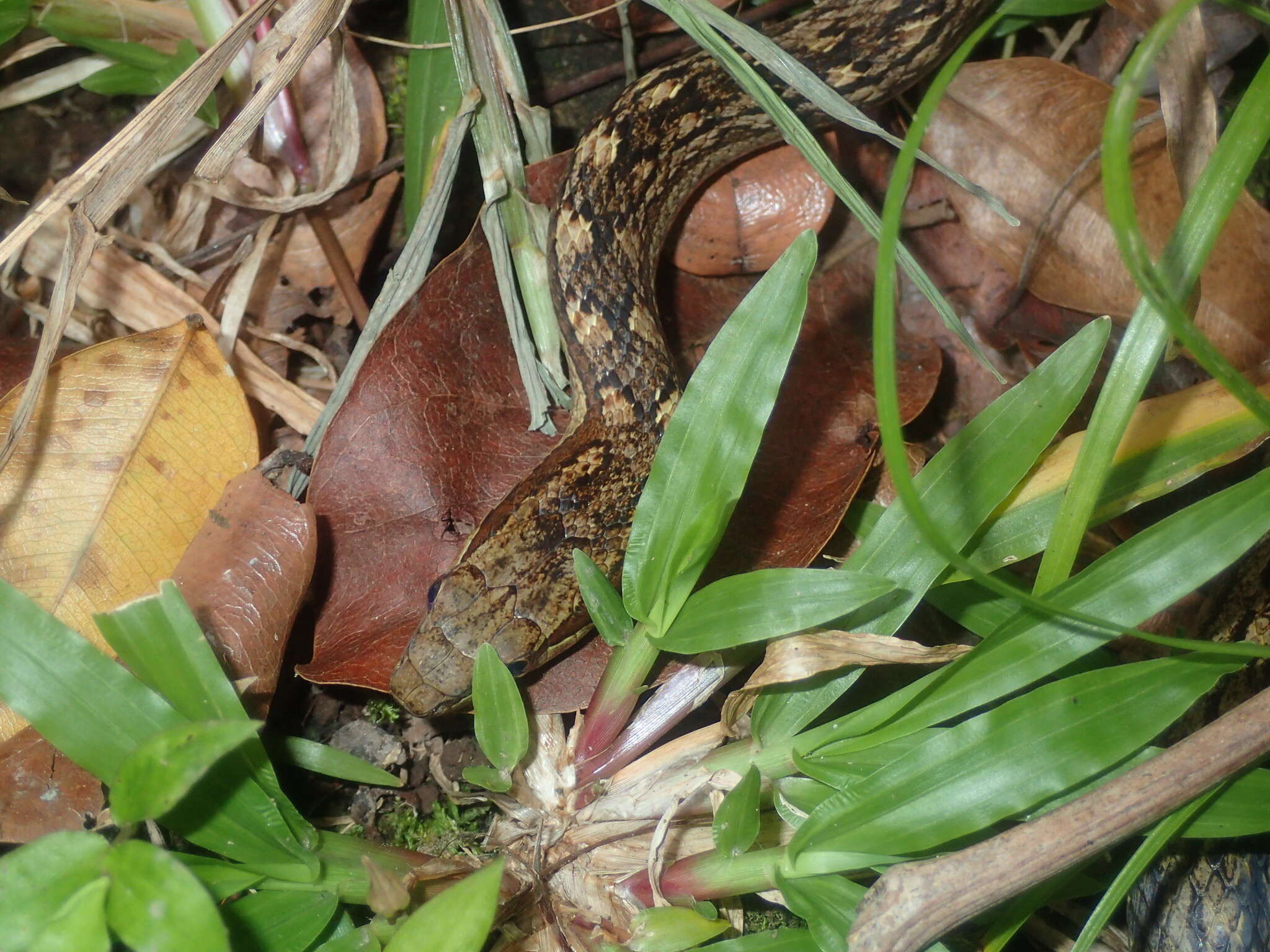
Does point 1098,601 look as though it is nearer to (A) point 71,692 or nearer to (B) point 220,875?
(B) point 220,875

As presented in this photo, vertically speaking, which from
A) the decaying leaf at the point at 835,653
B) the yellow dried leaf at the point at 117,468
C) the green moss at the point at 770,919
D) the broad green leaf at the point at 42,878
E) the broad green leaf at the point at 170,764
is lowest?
the green moss at the point at 770,919

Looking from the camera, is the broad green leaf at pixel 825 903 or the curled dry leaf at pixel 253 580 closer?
the broad green leaf at pixel 825 903

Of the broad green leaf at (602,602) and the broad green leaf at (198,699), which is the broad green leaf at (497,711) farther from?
the broad green leaf at (198,699)

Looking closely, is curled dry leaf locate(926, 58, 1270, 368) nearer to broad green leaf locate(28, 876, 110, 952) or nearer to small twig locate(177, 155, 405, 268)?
small twig locate(177, 155, 405, 268)

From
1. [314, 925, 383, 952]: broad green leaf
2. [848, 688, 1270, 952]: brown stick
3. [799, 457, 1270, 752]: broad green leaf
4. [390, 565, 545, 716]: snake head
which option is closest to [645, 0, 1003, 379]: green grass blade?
[799, 457, 1270, 752]: broad green leaf

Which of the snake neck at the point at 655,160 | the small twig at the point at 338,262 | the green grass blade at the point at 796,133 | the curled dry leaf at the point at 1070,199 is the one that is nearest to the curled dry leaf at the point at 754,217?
the snake neck at the point at 655,160

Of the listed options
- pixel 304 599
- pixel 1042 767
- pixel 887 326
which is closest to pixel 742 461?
pixel 887 326

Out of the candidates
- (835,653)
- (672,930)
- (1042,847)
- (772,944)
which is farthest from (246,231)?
(1042,847)
